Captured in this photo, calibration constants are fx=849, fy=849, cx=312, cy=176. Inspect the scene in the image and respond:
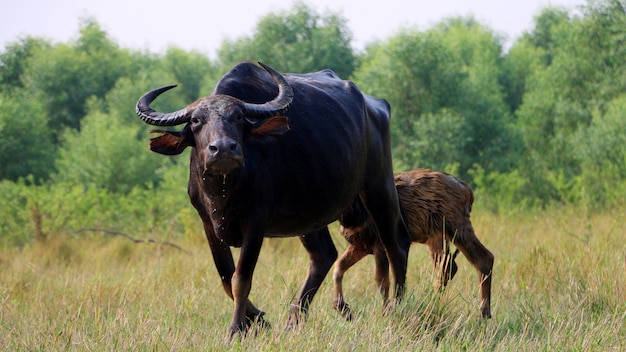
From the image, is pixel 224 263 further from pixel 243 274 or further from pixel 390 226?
pixel 390 226

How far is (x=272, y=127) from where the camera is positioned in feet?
20.6

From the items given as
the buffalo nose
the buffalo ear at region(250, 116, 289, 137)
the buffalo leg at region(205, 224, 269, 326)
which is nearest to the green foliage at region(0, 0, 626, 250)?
the buffalo leg at region(205, 224, 269, 326)

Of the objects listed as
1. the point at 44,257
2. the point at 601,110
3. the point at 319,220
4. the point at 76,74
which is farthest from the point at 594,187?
the point at 76,74

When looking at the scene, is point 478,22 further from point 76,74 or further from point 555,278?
point 555,278

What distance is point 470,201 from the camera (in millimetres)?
9023

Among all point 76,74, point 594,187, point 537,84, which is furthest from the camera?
point 76,74

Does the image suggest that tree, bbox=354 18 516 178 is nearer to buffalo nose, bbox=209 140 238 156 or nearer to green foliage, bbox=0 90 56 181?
green foliage, bbox=0 90 56 181

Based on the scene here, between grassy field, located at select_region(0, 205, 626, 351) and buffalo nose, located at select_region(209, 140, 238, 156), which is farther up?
buffalo nose, located at select_region(209, 140, 238, 156)

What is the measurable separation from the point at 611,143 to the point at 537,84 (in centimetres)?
1920

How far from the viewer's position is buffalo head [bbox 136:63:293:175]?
5.72 m

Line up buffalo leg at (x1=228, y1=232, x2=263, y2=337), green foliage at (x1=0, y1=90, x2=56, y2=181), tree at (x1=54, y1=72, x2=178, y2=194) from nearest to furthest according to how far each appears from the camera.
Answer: buffalo leg at (x1=228, y1=232, x2=263, y2=337), green foliage at (x1=0, y1=90, x2=56, y2=181), tree at (x1=54, y1=72, x2=178, y2=194)

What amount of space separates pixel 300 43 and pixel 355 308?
36559mm

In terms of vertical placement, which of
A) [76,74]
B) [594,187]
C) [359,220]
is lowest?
[594,187]

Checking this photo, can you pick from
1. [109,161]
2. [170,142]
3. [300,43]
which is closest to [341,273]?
[170,142]
